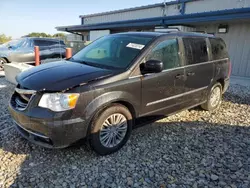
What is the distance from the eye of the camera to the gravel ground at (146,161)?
257 cm

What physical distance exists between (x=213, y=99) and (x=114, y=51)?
2801mm

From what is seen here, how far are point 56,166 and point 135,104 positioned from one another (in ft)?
4.60

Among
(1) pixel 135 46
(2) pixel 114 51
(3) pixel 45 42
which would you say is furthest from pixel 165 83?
(3) pixel 45 42

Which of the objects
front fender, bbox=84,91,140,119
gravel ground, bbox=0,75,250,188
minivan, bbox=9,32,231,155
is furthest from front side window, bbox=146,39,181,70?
gravel ground, bbox=0,75,250,188

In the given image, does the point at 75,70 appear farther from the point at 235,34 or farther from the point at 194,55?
the point at 235,34

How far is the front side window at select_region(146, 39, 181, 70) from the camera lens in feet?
11.2

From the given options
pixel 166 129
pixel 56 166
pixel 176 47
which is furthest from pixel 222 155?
pixel 56 166

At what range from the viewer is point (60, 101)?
2.56 meters

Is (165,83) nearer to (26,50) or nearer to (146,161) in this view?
(146,161)

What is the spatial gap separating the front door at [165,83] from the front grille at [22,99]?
162 cm

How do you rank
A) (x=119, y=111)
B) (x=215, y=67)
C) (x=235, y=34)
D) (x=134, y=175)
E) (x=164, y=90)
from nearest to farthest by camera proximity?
(x=134, y=175) < (x=119, y=111) < (x=164, y=90) < (x=215, y=67) < (x=235, y=34)

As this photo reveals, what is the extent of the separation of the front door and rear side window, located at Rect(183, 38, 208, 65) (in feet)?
0.93

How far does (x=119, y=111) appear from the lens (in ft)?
9.92

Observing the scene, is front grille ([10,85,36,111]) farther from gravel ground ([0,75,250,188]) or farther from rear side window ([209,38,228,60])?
rear side window ([209,38,228,60])
